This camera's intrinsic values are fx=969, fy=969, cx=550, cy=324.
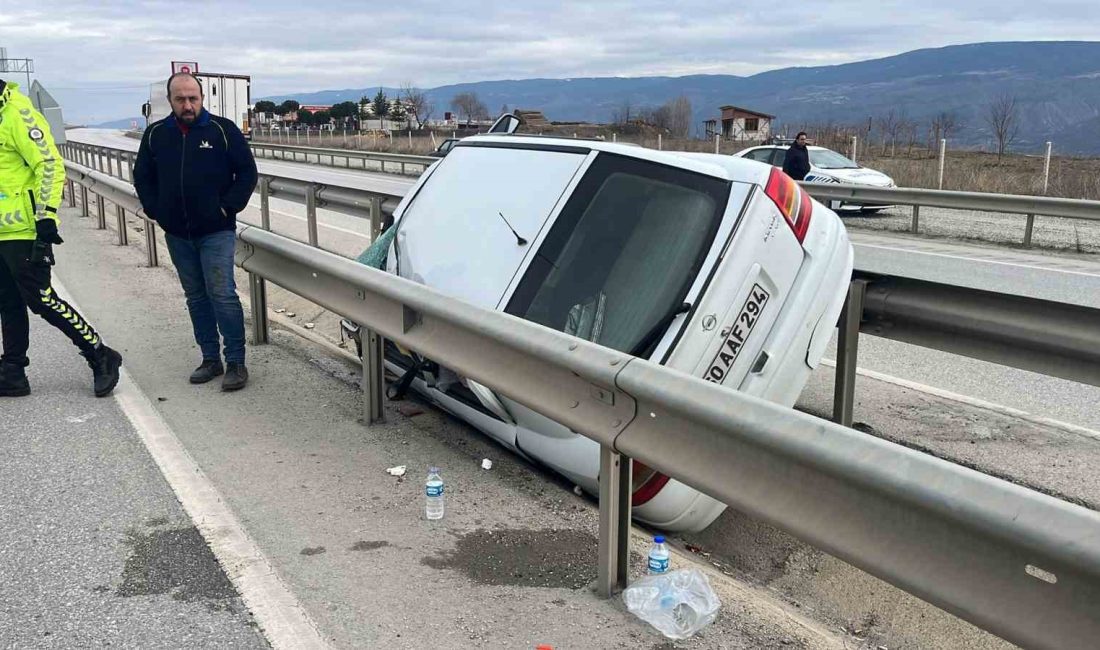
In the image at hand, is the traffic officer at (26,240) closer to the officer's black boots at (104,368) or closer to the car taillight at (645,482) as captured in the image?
the officer's black boots at (104,368)

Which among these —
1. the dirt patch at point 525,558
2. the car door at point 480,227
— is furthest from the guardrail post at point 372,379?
the dirt patch at point 525,558

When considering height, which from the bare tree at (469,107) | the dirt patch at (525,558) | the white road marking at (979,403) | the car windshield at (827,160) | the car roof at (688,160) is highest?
the bare tree at (469,107)

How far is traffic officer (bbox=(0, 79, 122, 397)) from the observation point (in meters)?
5.48

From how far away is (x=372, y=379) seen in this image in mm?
5121

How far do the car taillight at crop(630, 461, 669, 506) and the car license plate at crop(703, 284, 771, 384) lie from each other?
415 mm

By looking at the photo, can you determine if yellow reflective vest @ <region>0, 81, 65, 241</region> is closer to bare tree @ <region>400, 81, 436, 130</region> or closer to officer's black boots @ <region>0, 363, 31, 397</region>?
officer's black boots @ <region>0, 363, 31, 397</region>

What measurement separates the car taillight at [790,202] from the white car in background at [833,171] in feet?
46.6

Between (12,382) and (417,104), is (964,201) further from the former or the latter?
(417,104)

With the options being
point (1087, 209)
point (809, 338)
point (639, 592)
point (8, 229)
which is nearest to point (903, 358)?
point (809, 338)

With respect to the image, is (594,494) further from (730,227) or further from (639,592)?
(730,227)

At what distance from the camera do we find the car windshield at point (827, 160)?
19.7 metres

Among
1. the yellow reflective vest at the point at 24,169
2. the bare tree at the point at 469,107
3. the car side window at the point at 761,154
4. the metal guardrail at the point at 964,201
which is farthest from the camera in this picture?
the bare tree at the point at 469,107

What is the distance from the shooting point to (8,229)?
5.51 metres

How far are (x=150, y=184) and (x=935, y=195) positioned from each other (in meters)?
12.7
